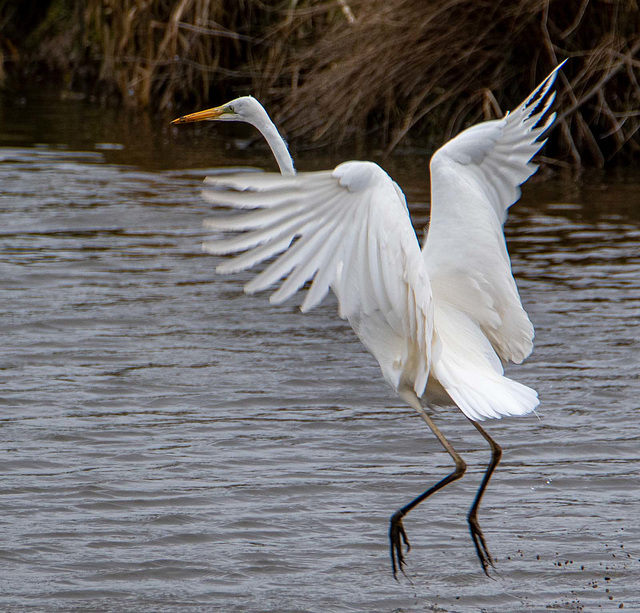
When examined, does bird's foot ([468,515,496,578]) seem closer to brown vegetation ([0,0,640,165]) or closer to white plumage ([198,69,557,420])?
white plumage ([198,69,557,420])

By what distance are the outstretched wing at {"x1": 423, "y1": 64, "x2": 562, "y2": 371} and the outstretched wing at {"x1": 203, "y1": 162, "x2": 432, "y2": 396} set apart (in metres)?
0.76

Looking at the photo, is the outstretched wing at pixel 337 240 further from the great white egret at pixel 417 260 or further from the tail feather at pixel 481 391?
the tail feather at pixel 481 391

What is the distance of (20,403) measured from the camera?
18.5ft

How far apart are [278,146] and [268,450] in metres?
1.37

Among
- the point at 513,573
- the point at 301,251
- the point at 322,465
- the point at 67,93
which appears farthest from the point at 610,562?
the point at 67,93

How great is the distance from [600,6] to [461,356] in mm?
8139

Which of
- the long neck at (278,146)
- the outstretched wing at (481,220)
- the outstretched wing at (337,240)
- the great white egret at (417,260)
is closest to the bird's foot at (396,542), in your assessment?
the great white egret at (417,260)

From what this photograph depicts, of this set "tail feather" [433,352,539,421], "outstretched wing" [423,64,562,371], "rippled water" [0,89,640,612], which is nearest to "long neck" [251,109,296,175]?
"outstretched wing" [423,64,562,371]

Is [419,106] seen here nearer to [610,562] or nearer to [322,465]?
[322,465]

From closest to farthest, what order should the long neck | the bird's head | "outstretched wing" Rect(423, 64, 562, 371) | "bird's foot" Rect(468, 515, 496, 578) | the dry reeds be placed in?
"bird's foot" Rect(468, 515, 496, 578) → "outstretched wing" Rect(423, 64, 562, 371) → the long neck → the bird's head → the dry reeds

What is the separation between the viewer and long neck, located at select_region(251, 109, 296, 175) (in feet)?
16.6

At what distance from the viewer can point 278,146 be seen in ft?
17.0

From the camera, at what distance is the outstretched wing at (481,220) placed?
416 centimetres

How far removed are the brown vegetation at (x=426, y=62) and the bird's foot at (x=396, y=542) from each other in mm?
7509
